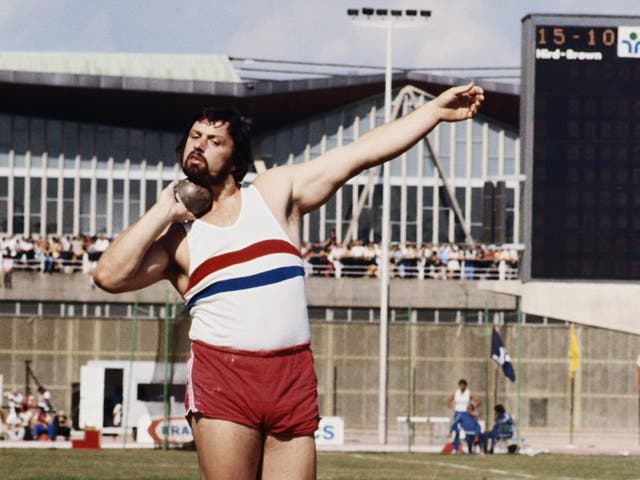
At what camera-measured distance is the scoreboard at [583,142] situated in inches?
870

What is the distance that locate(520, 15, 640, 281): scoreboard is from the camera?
2209cm

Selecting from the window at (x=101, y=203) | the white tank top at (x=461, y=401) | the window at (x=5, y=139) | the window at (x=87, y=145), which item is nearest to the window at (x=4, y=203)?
the window at (x=5, y=139)

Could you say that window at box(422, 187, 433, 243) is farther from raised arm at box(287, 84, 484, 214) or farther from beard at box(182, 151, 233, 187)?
beard at box(182, 151, 233, 187)

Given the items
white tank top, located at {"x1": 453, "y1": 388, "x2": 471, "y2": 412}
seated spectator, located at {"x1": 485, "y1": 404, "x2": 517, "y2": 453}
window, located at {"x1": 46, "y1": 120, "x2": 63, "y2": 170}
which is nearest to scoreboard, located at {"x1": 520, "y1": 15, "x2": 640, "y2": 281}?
white tank top, located at {"x1": 453, "y1": 388, "x2": 471, "y2": 412}

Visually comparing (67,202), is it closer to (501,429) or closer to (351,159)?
(501,429)

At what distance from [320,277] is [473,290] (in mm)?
4235

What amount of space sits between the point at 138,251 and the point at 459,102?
4.18ft

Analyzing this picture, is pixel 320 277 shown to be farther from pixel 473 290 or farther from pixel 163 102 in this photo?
pixel 163 102

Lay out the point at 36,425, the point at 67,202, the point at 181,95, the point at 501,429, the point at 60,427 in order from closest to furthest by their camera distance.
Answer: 1. the point at 501,429
2. the point at 36,425
3. the point at 60,427
4. the point at 181,95
5. the point at 67,202

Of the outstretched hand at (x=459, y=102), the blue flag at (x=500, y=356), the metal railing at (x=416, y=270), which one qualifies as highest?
the outstretched hand at (x=459, y=102)

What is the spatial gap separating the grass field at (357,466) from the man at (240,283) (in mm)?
14506

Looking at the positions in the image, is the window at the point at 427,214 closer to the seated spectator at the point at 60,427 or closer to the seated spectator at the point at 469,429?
the seated spectator at the point at 60,427

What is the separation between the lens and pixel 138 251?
520 centimetres

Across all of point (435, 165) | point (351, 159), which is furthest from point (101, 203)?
point (351, 159)
